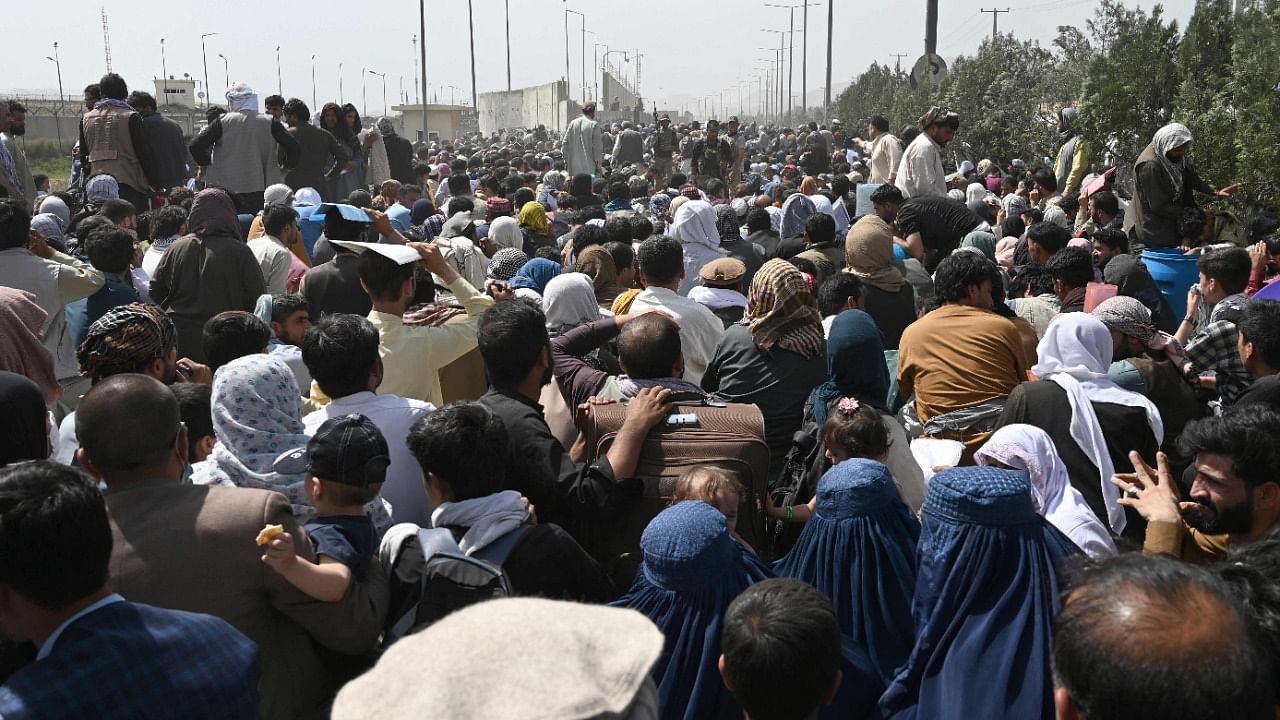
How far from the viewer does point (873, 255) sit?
6.84 meters

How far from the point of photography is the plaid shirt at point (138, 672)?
2.09m

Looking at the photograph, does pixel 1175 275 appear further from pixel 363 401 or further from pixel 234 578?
pixel 234 578

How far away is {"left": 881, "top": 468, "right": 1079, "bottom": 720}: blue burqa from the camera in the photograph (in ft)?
8.41

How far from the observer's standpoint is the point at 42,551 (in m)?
2.20

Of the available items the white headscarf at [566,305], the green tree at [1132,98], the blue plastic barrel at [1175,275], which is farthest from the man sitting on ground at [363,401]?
the green tree at [1132,98]

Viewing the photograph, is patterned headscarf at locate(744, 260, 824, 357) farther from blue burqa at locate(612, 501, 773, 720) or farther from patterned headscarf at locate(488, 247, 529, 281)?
patterned headscarf at locate(488, 247, 529, 281)

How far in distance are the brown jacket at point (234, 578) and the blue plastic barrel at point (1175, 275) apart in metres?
7.30

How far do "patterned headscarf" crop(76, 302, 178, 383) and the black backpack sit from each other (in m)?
1.54

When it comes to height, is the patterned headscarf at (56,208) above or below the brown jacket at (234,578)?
above

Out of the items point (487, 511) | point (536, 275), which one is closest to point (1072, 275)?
point (536, 275)

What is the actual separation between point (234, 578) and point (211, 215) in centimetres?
434

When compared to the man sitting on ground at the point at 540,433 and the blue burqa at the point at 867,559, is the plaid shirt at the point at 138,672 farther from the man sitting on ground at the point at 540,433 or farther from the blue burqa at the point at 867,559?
the blue burqa at the point at 867,559

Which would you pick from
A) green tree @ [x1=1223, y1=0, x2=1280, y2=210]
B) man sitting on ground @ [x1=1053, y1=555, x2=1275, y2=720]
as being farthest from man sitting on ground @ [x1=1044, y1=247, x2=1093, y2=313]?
man sitting on ground @ [x1=1053, y1=555, x2=1275, y2=720]

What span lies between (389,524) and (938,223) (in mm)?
6718
